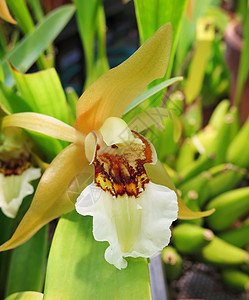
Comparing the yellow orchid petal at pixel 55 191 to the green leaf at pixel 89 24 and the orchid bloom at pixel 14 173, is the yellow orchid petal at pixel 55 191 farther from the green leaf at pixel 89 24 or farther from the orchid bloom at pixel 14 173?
the green leaf at pixel 89 24

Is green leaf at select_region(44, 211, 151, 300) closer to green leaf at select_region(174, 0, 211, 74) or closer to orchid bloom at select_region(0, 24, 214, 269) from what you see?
orchid bloom at select_region(0, 24, 214, 269)

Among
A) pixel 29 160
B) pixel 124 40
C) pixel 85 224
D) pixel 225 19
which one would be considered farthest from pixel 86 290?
pixel 124 40

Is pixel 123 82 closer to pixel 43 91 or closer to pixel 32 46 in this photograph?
pixel 43 91

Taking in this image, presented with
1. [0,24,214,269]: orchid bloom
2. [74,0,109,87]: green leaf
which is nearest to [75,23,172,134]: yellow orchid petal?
[0,24,214,269]: orchid bloom

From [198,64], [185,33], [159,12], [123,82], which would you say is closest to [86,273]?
[123,82]

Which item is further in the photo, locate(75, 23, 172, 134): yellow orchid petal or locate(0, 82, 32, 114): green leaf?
locate(0, 82, 32, 114): green leaf

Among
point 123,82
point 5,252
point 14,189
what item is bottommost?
point 5,252

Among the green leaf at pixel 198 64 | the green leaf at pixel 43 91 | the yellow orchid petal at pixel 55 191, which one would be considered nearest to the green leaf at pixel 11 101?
the green leaf at pixel 43 91
